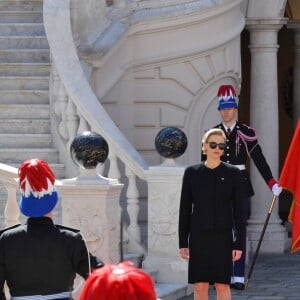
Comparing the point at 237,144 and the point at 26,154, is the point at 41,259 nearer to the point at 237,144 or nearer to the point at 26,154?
the point at 237,144

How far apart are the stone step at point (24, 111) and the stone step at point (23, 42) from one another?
1100 millimetres

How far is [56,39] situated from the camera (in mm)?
12195

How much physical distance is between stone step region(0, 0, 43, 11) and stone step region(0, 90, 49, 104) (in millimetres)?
1799

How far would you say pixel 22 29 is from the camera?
13727 mm

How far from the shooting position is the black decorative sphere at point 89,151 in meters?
9.11

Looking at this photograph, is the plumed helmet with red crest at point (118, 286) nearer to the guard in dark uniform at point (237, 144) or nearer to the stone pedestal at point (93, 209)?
the stone pedestal at point (93, 209)

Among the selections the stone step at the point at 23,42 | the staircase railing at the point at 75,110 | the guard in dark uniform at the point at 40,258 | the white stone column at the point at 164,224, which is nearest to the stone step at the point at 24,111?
the staircase railing at the point at 75,110

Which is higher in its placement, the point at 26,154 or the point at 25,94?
the point at 25,94

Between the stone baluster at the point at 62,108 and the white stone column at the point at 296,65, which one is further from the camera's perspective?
the white stone column at the point at 296,65

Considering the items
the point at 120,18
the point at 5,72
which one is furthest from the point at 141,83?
the point at 5,72

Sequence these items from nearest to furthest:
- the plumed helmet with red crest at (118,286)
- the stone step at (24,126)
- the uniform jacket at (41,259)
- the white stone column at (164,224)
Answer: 1. the plumed helmet with red crest at (118,286)
2. the uniform jacket at (41,259)
3. the white stone column at (164,224)
4. the stone step at (24,126)

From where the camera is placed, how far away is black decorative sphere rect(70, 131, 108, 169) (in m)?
9.11

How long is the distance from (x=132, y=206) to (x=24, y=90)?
5.98 feet

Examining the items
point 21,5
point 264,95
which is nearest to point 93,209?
point 21,5
